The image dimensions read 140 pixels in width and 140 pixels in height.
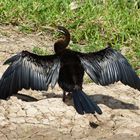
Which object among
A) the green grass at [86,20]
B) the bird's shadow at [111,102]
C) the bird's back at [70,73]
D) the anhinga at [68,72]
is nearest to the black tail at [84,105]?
the anhinga at [68,72]

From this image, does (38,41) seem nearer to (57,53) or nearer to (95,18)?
(95,18)

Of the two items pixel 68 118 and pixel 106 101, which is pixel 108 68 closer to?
pixel 106 101

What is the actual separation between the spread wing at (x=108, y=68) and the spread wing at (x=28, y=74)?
378 millimetres

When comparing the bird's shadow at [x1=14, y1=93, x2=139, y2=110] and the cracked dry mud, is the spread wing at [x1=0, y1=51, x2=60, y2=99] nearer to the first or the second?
the cracked dry mud

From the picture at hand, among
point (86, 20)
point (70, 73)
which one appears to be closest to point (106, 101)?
point (70, 73)

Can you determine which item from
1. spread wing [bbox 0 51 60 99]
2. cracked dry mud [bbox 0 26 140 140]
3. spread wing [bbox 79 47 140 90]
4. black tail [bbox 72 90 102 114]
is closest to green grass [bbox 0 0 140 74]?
cracked dry mud [bbox 0 26 140 140]

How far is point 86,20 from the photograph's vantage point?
9.27m

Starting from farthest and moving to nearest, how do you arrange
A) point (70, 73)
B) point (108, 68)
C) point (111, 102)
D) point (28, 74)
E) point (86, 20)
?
1. point (86, 20)
2. point (111, 102)
3. point (108, 68)
4. point (70, 73)
5. point (28, 74)

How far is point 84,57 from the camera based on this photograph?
6.62m

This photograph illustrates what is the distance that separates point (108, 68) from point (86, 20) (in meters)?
2.72

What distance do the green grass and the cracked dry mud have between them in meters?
1.69

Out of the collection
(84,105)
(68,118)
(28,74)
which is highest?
(28,74)

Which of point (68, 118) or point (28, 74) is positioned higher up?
point (28, 74)

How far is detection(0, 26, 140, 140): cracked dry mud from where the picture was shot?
6.12m
